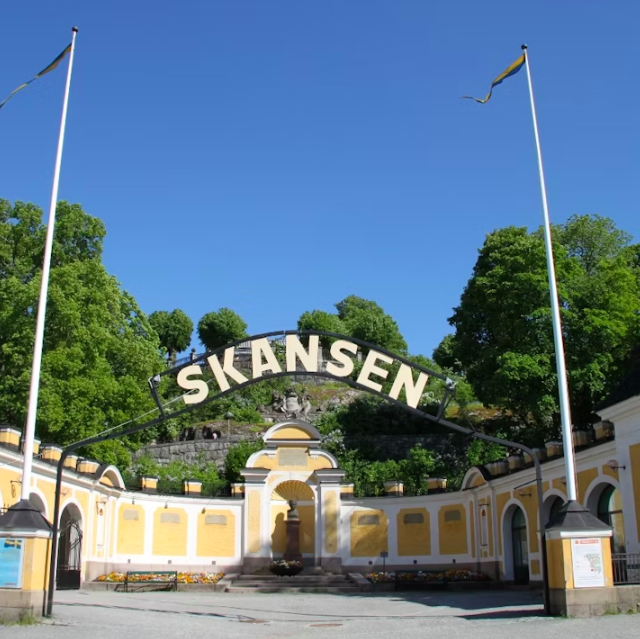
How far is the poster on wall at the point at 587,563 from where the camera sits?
Result: 1454 cm

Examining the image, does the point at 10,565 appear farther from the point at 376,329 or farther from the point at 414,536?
the point at 376,329

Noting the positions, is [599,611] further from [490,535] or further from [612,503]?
[490,535]

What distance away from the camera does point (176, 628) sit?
14258mm

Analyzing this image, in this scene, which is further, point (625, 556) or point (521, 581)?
point (521, 581)

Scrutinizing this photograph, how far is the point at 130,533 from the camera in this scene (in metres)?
31.9

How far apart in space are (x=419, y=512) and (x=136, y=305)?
18.2 metres

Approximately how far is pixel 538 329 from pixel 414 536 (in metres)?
11.0

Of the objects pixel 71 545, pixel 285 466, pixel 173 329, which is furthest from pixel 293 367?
pixel 173 329

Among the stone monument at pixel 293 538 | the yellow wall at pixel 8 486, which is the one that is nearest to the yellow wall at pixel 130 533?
the stone monument at pixel 293 538

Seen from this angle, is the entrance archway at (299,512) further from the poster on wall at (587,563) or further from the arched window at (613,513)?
the poster on wall at (587,563)

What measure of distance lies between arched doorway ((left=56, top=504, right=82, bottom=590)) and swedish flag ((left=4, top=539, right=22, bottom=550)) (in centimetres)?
1276

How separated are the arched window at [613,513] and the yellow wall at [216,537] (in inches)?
713

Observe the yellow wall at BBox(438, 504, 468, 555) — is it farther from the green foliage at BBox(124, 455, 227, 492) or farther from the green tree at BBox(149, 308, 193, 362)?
the green tree at BBox(149, 308, 193, 362)

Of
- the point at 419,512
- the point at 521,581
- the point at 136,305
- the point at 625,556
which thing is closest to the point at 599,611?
the point at 625,556
